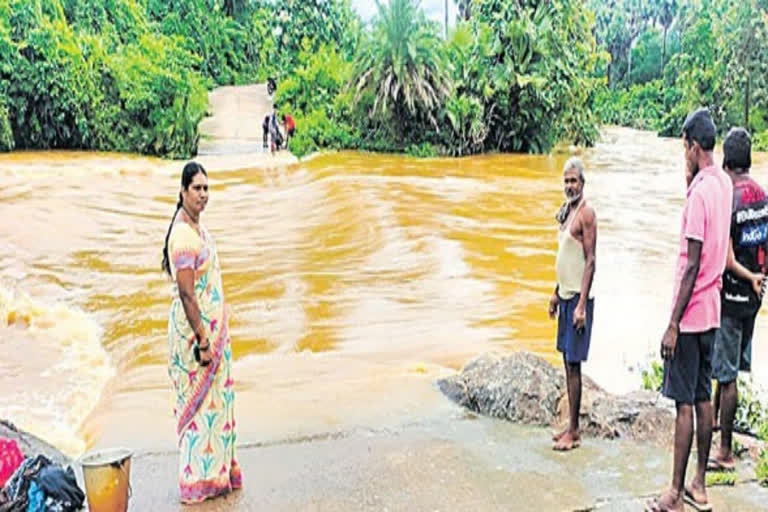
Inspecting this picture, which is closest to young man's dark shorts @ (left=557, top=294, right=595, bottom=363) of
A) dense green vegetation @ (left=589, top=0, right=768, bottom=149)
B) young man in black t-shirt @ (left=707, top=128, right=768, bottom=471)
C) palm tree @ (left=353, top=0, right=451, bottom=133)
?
young man in black t-shirt @ (left=707, top=128, right=768, bottom=471)

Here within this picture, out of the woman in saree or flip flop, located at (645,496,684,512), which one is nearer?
flip flop, located at (645,496,684,512)

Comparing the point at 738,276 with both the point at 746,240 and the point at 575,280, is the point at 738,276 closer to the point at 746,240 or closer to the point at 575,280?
the point at 746,240

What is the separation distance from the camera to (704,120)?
3.71 meters

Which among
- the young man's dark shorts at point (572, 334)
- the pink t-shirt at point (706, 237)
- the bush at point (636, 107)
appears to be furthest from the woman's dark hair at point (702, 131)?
the bush at point (636, 107)

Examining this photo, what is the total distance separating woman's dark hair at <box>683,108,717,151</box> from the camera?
3.70m

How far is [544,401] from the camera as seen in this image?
5.33 meters

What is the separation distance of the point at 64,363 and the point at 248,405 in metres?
2.90

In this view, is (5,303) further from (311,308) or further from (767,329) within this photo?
(767,329)

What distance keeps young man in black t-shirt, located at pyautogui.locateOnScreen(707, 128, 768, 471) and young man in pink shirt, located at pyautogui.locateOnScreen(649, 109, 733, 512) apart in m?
0.52

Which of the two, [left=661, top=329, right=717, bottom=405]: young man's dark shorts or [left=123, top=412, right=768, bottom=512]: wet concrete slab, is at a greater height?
[left=661, top=329, right=717, bottom=405]: young man's dark shorts

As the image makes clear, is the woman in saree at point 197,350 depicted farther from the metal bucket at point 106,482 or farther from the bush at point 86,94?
the bush at point 86,94

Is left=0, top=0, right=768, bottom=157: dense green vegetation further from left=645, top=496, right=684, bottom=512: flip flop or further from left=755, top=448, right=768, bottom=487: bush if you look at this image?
left=645, top=496, right=684, bottom=512: flip flop

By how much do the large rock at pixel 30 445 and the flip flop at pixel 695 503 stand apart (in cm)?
341

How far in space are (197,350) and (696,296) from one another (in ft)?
7.89
